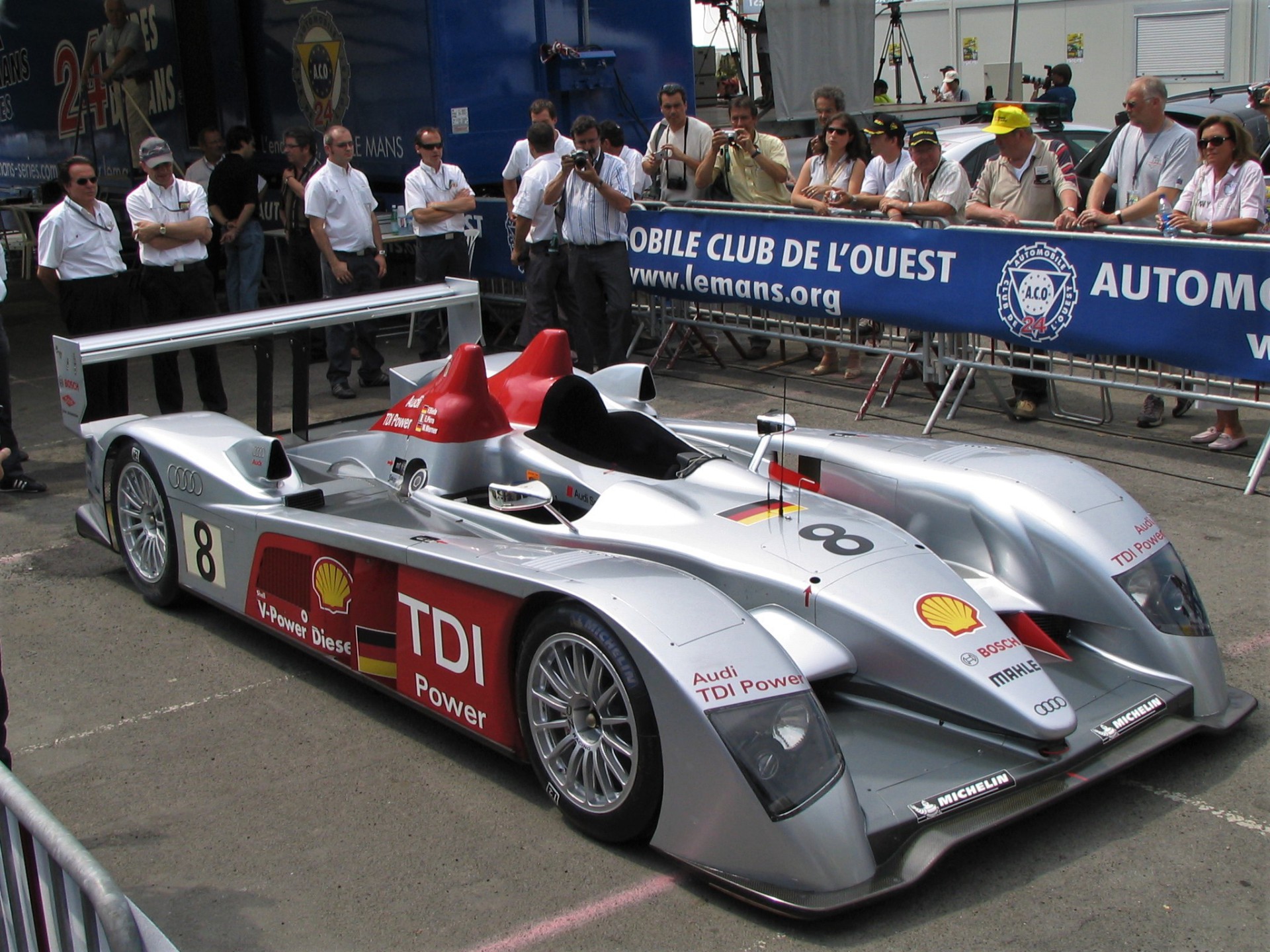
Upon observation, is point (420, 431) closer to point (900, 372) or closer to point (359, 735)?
point (359, 735)

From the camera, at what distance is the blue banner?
7.02m

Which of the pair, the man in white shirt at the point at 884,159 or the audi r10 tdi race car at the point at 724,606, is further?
the man in white shirt at the point at 884,159

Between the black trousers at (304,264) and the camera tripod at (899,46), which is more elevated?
the camera tripod at (899,46)

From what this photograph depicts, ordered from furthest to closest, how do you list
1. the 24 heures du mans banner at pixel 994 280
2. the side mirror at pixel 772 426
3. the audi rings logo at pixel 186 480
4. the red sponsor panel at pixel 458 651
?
the 24 heures du mans banner at pixel 994 280 → the audi rings logo at pixel 186 480 → the side mirror at pixel 772 426 → the red sponsor panel at pixel 458 651

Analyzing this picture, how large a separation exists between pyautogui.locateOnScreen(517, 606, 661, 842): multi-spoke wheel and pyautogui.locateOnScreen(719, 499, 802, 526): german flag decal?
0.92 metres

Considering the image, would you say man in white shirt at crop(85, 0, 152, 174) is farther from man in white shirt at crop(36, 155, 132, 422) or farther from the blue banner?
the blue banner

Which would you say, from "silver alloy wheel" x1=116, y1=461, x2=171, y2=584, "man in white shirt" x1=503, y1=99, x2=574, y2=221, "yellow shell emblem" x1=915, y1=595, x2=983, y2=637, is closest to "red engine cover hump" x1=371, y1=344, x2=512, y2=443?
"silver alloy wheel" x1=116, y1=461, x2=171, y2=584

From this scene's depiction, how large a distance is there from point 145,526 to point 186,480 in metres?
0.57

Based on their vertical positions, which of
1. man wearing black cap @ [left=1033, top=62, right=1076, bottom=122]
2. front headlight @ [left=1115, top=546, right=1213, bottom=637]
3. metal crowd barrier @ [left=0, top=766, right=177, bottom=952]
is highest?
man wearing black cap @ [left=1033, top=62, right=1076, bottom=122]

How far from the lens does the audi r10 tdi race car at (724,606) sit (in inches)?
137

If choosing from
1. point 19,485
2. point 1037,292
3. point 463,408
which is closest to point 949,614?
point 463,408

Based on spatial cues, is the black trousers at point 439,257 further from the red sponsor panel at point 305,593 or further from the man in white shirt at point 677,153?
the red sponsor panel at point 305,593

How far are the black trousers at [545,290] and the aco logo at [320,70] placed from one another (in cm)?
349

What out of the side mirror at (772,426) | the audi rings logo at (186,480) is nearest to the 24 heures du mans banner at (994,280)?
the side mirror at (772,426)
